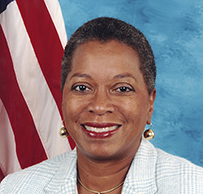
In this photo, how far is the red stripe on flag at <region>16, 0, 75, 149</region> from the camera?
211 centimetres

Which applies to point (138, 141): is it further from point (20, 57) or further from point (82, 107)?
point (20, 57)

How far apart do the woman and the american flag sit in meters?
0.64

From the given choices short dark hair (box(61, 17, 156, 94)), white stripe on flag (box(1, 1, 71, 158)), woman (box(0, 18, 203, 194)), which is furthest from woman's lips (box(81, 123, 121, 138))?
white stripe on flag (box(1, 1, 71, 158))

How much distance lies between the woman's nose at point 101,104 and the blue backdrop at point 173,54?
1.04m

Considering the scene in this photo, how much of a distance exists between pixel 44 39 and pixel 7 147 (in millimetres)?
704

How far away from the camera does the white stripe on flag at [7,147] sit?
2.12m

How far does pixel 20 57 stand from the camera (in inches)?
82.7

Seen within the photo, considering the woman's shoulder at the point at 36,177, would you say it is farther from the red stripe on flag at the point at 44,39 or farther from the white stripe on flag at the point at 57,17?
the white stripe on flag at the point at 57,17

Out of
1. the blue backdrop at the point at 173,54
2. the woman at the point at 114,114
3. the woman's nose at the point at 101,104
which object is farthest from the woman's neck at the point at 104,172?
the blue backdrop at the point at 173,54

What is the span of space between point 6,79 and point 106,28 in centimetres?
93

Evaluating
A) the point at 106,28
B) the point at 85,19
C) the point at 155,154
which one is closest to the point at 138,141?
the point at 155,154

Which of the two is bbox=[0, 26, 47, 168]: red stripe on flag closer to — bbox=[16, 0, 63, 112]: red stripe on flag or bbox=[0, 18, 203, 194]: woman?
bbox=[16, 0, 63, 112]: red stripe on flag

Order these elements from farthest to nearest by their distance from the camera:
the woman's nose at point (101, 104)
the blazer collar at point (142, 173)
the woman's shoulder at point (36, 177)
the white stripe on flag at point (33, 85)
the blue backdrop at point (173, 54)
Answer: the blue backdrop at point (173, 54), the white stripe on flag at point (33, 85), the woman's shoulder at point (36, 177), the blazer collar at point (142, 173), the woman's nose at point (101, 104)

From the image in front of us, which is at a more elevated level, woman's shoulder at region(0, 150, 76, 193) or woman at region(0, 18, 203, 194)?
woman at region(0, 18, 203, 194)
